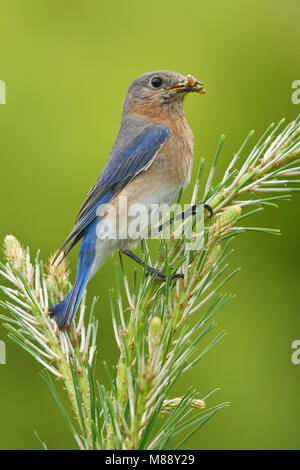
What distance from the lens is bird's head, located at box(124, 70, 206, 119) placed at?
359 centimetres

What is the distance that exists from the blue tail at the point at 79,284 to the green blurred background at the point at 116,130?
563mm

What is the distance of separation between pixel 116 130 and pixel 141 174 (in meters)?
0.80

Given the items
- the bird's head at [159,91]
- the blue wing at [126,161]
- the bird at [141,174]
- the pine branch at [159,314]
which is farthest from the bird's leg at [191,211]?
the bird's head at [159,91]

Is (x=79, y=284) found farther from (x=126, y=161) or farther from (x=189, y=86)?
(x=189, y=86)

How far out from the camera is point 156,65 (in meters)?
4.21

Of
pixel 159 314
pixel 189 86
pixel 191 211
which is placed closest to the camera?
pixel 159 314

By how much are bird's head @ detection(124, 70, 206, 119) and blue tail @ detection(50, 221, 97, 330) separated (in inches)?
33.1

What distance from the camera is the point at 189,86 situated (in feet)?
11.4

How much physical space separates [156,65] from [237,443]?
243 centimetres

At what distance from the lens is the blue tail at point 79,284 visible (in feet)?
6.54

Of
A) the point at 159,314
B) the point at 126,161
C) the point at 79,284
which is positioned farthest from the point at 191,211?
the point at 126,161

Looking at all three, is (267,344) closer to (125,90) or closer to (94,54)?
(125,90)

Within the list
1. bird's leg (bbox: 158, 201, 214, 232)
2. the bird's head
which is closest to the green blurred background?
the bird's head

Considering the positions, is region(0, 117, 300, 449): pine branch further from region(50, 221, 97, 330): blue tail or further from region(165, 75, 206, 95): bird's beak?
region(165, 75, 206, 95): bird's beak
